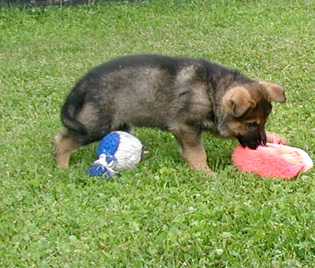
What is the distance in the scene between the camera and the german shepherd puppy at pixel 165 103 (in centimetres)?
581

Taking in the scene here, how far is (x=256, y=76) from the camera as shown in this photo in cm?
846

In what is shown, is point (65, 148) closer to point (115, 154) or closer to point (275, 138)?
point (115, 154)

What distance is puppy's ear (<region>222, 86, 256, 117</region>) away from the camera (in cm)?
550

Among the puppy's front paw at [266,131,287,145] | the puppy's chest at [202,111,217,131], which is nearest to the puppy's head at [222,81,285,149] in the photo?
the puppy's chest at [202,111,217,131]

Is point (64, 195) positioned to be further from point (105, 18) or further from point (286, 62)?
point (105, 18)

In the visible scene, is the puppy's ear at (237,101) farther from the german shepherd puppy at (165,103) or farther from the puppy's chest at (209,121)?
the puppy's chest at (209,121)

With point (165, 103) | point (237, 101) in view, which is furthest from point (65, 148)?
point (237, 101)

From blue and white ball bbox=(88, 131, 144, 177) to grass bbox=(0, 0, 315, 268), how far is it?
10cm

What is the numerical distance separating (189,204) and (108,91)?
1.54m

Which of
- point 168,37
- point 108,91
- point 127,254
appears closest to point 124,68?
point 108,91

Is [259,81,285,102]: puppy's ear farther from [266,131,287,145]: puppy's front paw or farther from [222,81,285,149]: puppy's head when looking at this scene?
[266,131,287,145]: puppy's front paw

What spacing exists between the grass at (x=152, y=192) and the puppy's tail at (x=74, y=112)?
0.35m

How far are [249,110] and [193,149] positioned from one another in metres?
0.60

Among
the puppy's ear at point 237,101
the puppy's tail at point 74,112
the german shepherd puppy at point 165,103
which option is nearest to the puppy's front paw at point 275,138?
the german shepherd puppy at point 165,103
